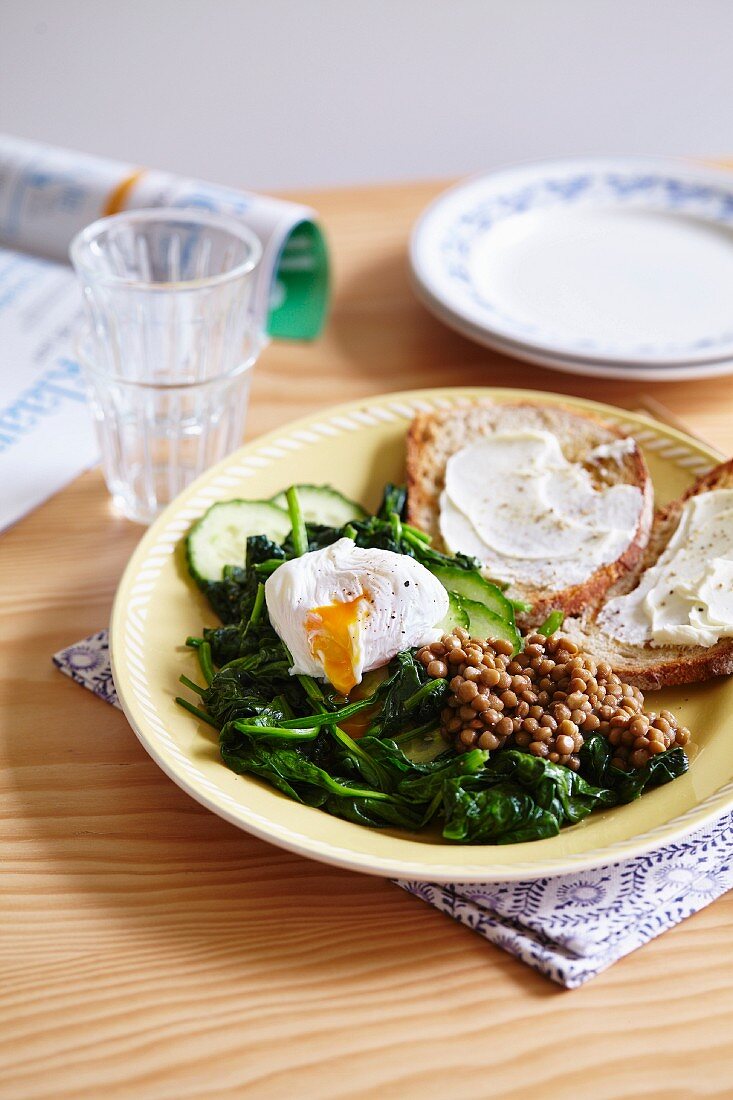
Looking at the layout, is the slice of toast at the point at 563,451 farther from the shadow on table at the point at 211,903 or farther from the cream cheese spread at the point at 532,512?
the shadow on table at the point at 211,903

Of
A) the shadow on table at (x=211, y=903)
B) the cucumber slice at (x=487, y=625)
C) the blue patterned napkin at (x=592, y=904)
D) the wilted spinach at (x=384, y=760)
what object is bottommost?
the shadow on table at (x=211, y=903)

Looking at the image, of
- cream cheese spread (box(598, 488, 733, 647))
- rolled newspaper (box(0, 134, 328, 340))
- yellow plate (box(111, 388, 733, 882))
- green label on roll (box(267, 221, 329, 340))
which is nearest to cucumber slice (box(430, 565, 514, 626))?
cream cheese spread (box(598, 488, 733, 647))

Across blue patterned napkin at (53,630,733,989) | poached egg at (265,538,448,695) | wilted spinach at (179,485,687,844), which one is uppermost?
poached egg at (265,538,448,695)

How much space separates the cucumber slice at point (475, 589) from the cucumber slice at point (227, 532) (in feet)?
1.63

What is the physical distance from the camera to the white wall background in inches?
237

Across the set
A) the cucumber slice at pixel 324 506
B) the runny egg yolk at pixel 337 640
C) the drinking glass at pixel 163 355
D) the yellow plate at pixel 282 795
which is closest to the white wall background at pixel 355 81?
the drinking glass at pixel 163 355

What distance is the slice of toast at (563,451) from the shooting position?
2727 mm

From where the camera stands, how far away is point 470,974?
1969mm

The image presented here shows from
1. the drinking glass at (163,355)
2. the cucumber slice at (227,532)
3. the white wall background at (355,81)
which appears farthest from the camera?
the white wall background at (355,81)

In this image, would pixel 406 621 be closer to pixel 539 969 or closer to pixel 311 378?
pixel 539 969

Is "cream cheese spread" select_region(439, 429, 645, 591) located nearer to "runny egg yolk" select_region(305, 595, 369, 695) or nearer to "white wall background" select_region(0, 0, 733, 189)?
"runny egg yolk" select_region(305, 595, 369, 695)

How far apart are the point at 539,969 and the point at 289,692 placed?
2.55ft

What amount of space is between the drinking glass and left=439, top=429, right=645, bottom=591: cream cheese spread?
2.52ft

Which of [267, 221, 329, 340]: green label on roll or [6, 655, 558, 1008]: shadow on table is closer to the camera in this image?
[6, 655, 558, 1008]: shadow on table
